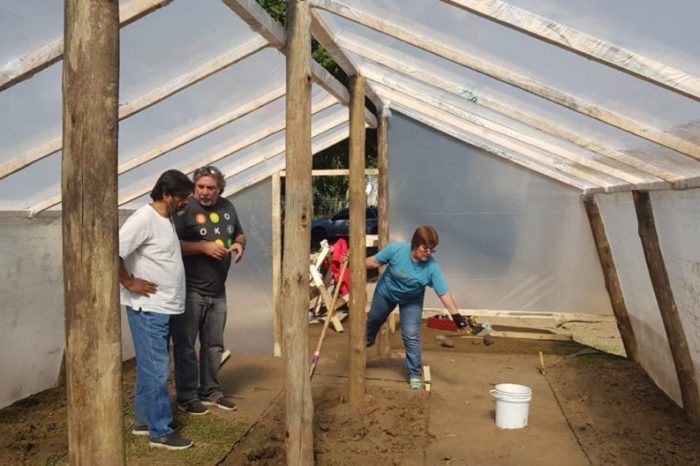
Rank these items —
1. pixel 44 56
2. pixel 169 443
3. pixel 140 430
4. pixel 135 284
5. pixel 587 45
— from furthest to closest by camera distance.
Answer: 1. pixel 140 430
2. pixel 169 443
3. pixel 135 284
4. pixel 44 56
5. pixel 587 45

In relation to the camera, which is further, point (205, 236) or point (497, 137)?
point (497, 137)

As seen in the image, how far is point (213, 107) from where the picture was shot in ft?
18.0

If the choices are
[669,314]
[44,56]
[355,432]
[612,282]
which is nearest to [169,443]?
[355,432]

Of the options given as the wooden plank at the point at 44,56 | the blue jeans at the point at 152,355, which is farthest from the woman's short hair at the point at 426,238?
the wooden plank at the point at 44,56

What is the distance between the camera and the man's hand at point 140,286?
3.96 metres

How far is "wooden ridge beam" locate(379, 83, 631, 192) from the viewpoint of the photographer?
715 cm

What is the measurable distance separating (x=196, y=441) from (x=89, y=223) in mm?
2825

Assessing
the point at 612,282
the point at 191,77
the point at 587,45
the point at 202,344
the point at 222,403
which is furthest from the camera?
the point at 612,282

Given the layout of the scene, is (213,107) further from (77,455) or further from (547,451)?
(77,455)

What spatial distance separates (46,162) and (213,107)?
4.41 ft

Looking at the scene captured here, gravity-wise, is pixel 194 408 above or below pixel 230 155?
below

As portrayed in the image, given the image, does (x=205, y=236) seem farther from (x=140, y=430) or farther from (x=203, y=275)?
(x=140, y=430)

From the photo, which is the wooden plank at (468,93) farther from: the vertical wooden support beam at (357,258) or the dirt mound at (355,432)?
the dirt mound at (355,432)

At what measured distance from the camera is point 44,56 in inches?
133
